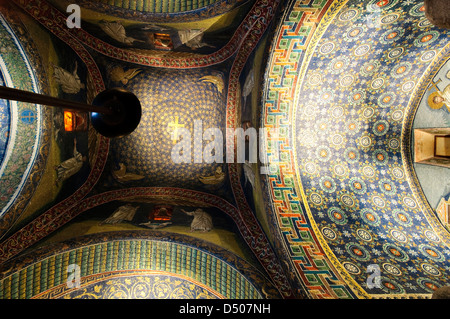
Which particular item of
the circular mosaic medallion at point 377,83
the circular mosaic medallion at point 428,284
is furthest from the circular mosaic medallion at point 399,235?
the circular mosaic medallion at point 377,83

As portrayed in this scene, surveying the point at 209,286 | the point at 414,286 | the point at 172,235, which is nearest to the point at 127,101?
the point at 172,235

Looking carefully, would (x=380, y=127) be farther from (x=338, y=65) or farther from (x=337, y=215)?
(x=337, y=215)

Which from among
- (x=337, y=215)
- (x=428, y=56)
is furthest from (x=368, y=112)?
(x=337, y=215)

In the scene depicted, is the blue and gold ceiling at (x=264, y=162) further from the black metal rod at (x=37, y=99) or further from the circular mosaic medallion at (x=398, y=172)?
the black metal rod at (x=37, y=99)

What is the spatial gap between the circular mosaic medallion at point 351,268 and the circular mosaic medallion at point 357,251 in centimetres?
18

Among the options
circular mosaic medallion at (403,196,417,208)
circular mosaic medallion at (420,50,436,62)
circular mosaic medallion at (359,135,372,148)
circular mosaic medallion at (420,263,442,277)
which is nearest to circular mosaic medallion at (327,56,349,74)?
circular mosaic medallion at (420,50,436,62)

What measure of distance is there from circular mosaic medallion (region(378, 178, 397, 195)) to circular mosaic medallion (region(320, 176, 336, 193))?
923mm

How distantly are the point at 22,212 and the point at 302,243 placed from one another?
5.76 meters

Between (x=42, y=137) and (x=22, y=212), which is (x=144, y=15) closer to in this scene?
(x=42, y=137)

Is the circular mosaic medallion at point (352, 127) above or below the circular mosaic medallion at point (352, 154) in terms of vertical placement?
above

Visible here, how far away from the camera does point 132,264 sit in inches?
Answer: 230

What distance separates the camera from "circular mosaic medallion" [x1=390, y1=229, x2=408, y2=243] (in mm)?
5090

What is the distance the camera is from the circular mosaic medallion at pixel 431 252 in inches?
184
